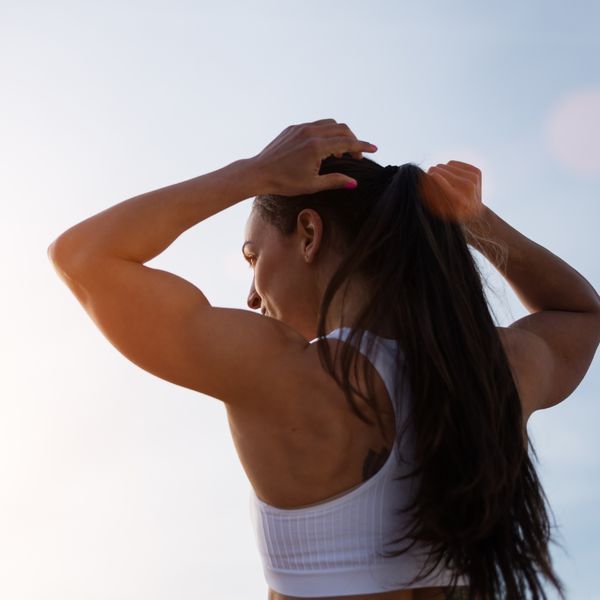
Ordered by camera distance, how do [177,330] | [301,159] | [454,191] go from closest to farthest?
[177,330] → [301,159] → [454,191]

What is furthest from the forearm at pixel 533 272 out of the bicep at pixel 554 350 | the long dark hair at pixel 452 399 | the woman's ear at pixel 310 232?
the woman's ear at pixel 310 232

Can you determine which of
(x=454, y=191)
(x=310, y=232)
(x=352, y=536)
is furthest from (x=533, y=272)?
(x=352, y=536)

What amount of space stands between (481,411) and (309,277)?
761 millimetres

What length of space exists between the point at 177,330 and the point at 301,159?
705 millimetres

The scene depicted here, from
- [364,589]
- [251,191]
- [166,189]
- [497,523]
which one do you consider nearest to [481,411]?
[497,523]

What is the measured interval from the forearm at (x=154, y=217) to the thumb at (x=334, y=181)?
0.21 m

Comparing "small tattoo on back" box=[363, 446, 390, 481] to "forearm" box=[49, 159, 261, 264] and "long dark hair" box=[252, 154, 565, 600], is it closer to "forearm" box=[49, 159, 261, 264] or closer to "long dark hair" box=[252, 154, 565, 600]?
"long dark hair" box=[252, 154, 565, 600]

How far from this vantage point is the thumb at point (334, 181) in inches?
108

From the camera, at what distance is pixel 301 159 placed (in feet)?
8.91

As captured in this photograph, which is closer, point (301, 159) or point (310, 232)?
point (301, 159)

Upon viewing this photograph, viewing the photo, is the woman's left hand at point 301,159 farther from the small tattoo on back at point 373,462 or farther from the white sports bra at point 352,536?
the small tattoo on back at point 373,462

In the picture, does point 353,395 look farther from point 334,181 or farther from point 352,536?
point 334,181

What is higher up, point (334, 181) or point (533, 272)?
point (334, 181)

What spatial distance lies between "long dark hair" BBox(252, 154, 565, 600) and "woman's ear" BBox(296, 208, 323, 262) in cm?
14
